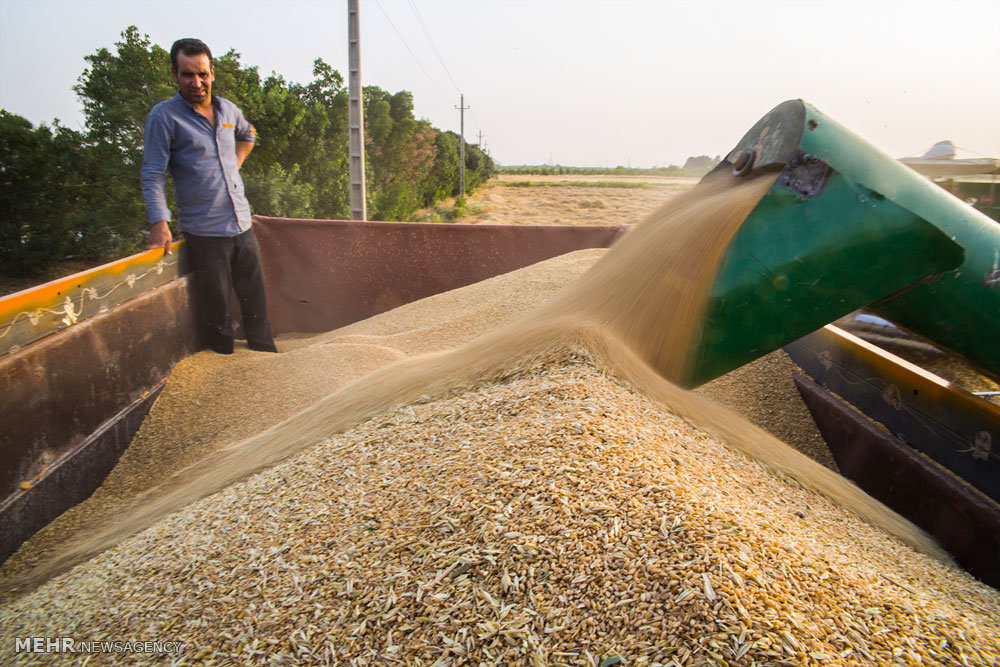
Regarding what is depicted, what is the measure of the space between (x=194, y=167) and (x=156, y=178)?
22 cm

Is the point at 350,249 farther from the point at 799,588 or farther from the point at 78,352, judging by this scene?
the point at 799,588

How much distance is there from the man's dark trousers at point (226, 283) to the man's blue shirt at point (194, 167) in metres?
0.08

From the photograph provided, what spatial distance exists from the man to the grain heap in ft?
5.20

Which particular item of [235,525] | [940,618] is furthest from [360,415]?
[940,618]

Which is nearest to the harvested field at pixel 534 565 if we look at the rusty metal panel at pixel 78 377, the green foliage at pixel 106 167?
the rusty metal panel at pixel 78 377

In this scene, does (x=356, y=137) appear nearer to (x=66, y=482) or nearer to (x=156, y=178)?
(x=156, y=178)

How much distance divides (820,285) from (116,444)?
2.56m

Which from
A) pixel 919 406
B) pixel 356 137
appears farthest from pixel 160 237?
pixel 356 137

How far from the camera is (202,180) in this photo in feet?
10.9

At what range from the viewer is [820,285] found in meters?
1.64

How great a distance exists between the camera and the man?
3.15 m

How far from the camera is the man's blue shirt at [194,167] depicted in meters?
3.15

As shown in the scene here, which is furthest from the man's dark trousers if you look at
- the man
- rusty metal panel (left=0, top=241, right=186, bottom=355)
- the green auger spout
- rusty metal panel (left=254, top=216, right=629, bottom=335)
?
the green auger spout

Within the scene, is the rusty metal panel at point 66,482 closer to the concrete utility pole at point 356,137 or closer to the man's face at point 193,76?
the man's face at point 193,76
